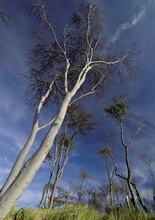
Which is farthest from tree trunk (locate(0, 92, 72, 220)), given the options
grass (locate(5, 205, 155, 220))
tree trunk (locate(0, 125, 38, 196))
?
grass (locate(5, 205, 155, 220))

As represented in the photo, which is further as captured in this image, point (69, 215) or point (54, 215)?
point (54, 215)

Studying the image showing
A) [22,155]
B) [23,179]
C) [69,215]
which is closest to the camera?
[23,179]

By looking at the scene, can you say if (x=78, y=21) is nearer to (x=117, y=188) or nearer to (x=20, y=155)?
(x=20, y=155)

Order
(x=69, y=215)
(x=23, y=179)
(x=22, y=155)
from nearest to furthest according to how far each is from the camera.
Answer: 1. (x=23, y=179)
2. (x=69, y=215)
3. (x=22, y=155)

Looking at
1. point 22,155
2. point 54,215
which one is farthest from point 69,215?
point 22,155

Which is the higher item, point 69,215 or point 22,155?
point 22,155

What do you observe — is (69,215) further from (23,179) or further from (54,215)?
(23,179)

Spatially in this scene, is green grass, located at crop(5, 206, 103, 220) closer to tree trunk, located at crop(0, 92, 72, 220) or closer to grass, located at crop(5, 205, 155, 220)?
grass, located at crop(5, 205, 155, 220)

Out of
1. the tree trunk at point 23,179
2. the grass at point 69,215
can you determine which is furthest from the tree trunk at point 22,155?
the tree trunk at point 23,179

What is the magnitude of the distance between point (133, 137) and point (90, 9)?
9.35 metres

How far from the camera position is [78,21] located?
9.28 m

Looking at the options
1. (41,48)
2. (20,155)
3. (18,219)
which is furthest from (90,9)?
Result: (18,219)

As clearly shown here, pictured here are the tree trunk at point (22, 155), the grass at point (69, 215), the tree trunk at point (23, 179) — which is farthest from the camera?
the tree trunk at point (22, 155)

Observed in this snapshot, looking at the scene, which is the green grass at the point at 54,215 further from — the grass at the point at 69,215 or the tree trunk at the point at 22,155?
the tree trunk at the point at 22,155
